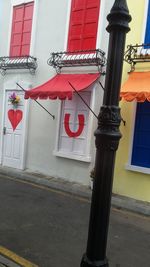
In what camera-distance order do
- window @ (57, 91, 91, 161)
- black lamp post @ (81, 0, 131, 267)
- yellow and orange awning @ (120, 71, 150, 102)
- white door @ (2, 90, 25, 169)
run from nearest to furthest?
black lamp post @ (81, 0, 131, 267) → yellow and orange awning @ (120, 71, 150, 102) → window @ (57, 91, 91, 161) → white door @ (2, 90, 25, 169)

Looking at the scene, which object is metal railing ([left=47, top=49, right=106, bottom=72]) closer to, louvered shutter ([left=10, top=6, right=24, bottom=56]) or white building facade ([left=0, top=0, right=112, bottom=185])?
white building facade ([left=0, top=0, right=112, bottom=185])

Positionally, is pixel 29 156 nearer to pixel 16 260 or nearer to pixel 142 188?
pixel 142 188

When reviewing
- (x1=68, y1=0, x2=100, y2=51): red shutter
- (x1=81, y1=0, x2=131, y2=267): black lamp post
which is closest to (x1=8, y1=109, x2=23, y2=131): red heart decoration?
(x1=68, y1=0, x2=100, y2=51): red shutter

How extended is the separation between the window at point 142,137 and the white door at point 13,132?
12.1 ft

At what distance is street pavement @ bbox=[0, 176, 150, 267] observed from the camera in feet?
15.3

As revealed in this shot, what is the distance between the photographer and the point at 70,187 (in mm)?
8203

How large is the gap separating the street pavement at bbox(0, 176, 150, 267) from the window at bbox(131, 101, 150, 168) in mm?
1318

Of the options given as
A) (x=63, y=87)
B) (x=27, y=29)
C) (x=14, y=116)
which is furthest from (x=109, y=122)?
(x=27, y=29)

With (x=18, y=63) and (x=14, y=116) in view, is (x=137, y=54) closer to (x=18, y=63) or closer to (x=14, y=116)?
(x=18, y=63)

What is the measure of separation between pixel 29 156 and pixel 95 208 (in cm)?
724

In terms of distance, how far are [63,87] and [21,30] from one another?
3.18 m

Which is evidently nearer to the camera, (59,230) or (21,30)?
(59,230)

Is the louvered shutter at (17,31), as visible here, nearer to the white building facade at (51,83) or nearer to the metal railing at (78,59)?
the white building facade at (51,83)

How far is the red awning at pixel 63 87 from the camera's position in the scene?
754 cm
